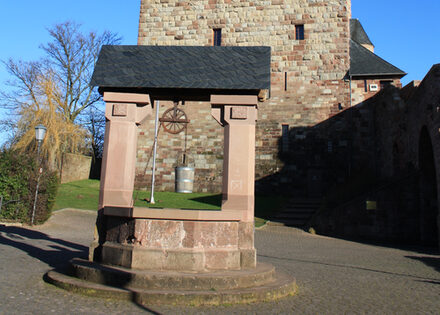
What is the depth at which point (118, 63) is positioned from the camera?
6.02 metres

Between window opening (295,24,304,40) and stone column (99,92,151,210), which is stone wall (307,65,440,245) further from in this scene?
stone column (99,92,151,210)

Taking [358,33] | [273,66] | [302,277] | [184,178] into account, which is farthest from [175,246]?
[358,33]

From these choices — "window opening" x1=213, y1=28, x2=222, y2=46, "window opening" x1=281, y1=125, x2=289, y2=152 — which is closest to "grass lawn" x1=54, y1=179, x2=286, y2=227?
"window opening" x1=281, y1=125, x2=289, y2=152

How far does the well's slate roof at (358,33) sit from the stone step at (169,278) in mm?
30106

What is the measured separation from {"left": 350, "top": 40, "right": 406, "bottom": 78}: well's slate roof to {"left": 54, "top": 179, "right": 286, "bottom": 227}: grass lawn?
7.43 metres

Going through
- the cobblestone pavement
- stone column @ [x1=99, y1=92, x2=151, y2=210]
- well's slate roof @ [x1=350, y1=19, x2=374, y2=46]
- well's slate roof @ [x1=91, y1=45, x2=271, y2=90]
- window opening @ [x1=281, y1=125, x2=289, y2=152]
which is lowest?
the cobblestone pavement

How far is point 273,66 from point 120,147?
15067mm

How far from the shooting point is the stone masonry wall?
1883 centimetres

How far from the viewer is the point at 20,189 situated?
39.7 ft

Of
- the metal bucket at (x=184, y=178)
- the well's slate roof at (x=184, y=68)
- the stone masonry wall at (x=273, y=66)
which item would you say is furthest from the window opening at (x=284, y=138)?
the well's slate roof at (x=184, y=68)

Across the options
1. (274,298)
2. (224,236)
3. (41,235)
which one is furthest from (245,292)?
(41,235)

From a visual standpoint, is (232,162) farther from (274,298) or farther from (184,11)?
(184,11)

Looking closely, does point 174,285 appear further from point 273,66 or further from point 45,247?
point 273,66

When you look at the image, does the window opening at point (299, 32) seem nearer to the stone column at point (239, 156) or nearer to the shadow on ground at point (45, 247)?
the stone column at point (239, 156)
